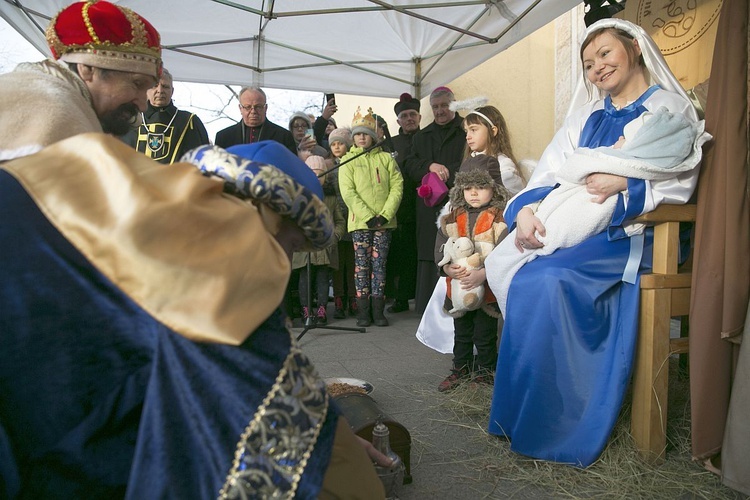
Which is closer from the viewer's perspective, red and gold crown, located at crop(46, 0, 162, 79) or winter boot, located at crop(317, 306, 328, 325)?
red and gold crown, located at crop(46, 0, 162, 79)

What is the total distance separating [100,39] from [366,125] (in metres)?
3.54

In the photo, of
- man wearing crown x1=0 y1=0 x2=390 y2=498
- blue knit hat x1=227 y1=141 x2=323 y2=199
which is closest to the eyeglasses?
blue knit hat x1=227 y1=141 x2=323 y2=199

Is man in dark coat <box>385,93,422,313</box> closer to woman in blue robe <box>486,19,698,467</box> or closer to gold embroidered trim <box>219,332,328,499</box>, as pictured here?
woman in blue robe <box>486,19,698,467</box>

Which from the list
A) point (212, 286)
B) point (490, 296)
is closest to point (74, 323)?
point (212, 286)

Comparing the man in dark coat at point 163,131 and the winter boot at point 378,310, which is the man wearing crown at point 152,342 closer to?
the man in dark coat at point 163,131

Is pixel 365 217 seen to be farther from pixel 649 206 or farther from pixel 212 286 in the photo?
pixel 212 286

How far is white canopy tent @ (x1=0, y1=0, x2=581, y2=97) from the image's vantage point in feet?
16.1

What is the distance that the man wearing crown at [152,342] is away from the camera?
2.77 ft

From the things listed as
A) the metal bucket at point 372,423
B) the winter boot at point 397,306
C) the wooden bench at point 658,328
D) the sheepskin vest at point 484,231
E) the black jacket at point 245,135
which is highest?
the black jacket at point 245,135

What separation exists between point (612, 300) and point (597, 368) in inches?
11.1

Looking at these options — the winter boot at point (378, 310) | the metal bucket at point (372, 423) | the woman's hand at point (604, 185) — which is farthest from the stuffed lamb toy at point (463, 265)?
the winter boot at point (378, 310)

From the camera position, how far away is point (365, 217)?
17.6 ft

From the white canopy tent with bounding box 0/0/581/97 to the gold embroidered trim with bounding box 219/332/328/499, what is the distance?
4217 mm

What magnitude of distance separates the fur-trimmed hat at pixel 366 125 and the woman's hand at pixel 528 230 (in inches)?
107
